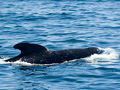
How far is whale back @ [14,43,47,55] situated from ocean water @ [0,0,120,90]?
0.60 meters

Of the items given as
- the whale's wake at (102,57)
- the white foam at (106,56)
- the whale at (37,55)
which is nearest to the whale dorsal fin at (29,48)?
the whale at (37,55)

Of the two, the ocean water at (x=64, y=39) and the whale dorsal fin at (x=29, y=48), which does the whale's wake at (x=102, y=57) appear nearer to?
the ocean water at (x=64, y=39)

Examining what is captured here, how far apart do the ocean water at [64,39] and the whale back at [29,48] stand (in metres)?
0.60

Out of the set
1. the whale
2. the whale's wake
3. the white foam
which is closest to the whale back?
the whale

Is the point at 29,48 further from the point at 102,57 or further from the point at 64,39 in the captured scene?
the point at 64,39

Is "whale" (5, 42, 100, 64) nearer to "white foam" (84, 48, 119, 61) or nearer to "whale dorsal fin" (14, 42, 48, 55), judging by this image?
"whale dorsal fin" (14, 42, 48, 55)

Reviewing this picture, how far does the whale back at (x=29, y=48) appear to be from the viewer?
1625 centimetres

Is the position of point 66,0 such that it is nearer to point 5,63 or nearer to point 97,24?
point 97,24

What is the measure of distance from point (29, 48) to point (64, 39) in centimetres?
711

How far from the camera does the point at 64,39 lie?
76.7 ft

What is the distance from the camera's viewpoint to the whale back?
1625cm

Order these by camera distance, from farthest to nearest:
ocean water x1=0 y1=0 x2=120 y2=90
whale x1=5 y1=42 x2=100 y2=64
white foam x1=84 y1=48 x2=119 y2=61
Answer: white foam x1=84 y1=48 x2=119 y2=61 < whale x1=5 y1=42 x2=100 y2=64 < ocean water x1=0 y1=0 x2=120 y2=90

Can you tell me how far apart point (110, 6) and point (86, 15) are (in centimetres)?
674

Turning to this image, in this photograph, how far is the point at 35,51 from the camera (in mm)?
16719
